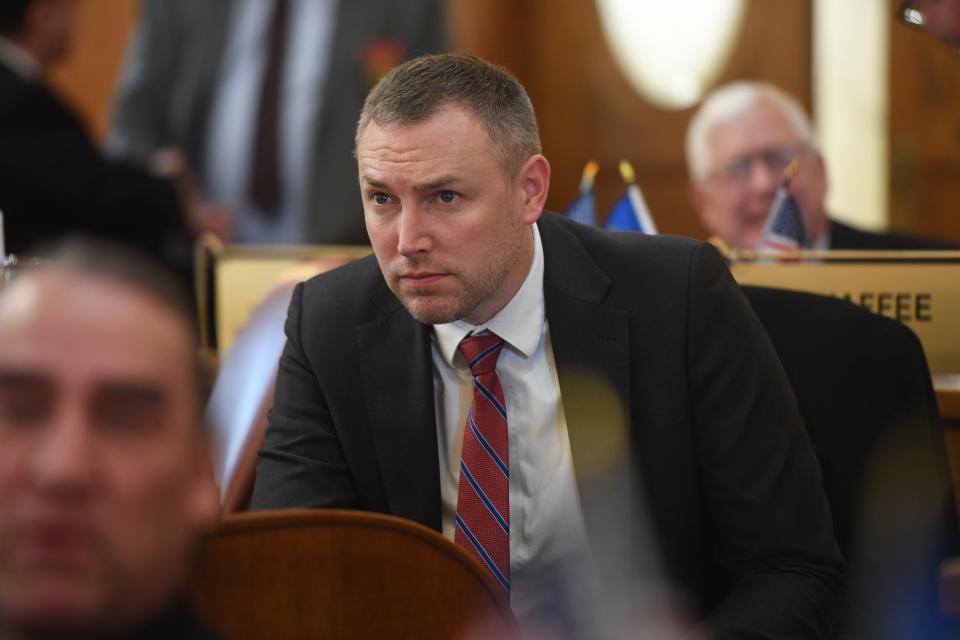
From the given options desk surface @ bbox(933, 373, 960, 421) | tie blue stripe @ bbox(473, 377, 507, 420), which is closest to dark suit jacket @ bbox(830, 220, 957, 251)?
desk surface @ bbox(933, 373, 960, 421)

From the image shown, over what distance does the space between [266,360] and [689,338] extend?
75 cm

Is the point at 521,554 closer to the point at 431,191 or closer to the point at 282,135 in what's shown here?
the point at 431,191

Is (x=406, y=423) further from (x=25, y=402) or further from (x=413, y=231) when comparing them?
(x=25, y=402)

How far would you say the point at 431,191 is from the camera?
1790 millimetres

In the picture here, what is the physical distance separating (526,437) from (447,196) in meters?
0.35

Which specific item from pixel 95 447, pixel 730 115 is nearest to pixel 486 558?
pixel 95 447

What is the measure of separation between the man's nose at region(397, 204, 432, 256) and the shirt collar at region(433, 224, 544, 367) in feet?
0.54

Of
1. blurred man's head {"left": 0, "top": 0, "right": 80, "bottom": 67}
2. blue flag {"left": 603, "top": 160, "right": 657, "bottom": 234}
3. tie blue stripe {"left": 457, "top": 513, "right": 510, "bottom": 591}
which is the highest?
blurred man's head {"left": 0, "top": 0, "right": 80, "bottom": 67}

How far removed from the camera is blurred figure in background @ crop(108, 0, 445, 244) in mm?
5000

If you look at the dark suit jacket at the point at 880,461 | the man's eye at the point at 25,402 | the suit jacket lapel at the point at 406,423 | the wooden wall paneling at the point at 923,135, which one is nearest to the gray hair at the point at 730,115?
the wooden wall paneling at the point at 923,135

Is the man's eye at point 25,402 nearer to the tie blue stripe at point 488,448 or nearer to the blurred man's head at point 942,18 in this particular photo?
the tie blue stripe at point 488,448

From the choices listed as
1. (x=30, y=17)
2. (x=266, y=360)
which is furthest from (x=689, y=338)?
(x=30, y=17)

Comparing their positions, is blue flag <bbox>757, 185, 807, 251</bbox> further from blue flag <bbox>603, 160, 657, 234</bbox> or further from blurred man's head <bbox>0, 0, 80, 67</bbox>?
blurred man's head <bbox>0, 0, 80, 67</bbox>

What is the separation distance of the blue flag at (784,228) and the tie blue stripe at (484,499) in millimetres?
1265
